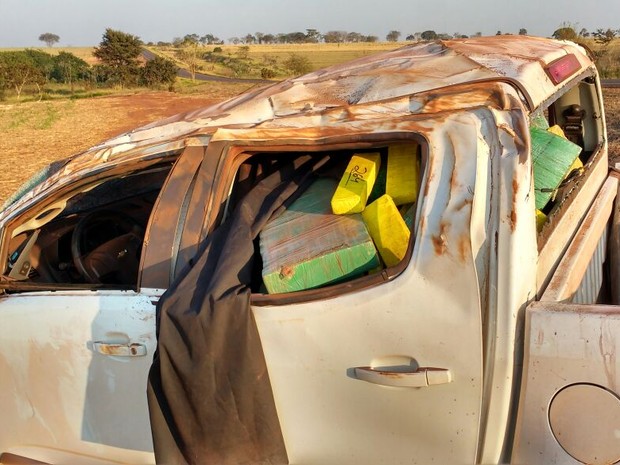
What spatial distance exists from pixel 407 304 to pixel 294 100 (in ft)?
3.52

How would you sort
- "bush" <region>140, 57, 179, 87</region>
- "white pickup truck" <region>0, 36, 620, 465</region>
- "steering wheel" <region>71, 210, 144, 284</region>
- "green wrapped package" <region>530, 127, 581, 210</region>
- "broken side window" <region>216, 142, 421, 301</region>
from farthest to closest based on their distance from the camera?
"bush" <region>140, 57, 179, 87</region>, "steering wheel" <region>71, 210, 144, 284</region>, "green wrapped package" <region>530, 127, 581, 210</region>, "broken side window" <region>216, 142, 421, 301</region>, "white pickup truck" <region>0, 36, 620, 465</region>

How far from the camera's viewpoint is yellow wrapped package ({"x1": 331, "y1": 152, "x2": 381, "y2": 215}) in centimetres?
193

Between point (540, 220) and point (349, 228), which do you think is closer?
point (349, 228)

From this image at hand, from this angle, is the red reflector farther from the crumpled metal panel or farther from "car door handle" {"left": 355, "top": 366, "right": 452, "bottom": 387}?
"car door handle" {"left": 355, "top": 366, "right": 452, "bottom": 387}

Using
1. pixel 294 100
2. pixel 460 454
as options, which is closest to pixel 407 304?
pixel 460 454

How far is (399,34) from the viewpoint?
97875mm

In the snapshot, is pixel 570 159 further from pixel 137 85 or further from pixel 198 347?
pixel 137 85

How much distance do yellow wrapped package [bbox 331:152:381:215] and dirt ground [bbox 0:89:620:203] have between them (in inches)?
318

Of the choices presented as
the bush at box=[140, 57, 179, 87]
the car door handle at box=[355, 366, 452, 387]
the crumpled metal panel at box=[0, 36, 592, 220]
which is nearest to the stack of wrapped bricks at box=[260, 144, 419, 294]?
the crumpled metal panel at box=[0, 36, 592, 220]

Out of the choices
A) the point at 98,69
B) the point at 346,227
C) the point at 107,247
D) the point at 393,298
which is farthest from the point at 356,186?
the point at 98,69

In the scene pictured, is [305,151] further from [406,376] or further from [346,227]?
[406,376]

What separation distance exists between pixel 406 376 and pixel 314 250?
0.49 metres

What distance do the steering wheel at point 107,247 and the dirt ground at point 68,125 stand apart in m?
7.91

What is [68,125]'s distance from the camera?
23.6 meters
